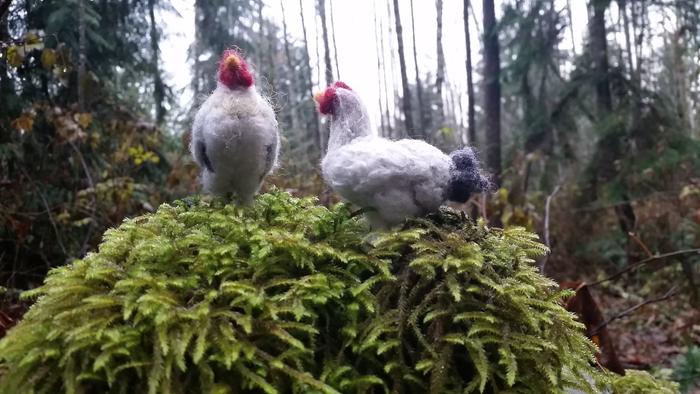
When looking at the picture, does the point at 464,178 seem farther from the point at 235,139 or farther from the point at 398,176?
the point at 235,139

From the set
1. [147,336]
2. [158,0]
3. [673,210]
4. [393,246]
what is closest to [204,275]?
[147,336]

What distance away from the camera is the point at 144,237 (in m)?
1.15

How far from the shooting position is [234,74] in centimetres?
137

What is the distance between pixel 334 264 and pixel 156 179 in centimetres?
389

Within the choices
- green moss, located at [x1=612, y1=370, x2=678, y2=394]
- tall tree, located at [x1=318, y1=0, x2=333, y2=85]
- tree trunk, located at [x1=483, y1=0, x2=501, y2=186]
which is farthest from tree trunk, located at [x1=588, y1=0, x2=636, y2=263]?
green moss, located at [x1=612, y1=370, x2=678, y2=394]

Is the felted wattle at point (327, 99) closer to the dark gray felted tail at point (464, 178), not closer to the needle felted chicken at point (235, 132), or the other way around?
the needle felted chicken at point (235, 132)

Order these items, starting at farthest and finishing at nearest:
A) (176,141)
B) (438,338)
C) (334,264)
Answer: (176,141), (334,264), (438,338)

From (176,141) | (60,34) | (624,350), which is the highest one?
(60,34)

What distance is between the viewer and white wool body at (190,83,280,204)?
1339mm

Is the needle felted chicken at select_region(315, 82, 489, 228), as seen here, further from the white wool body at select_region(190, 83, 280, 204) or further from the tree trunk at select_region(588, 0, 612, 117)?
the tree trunk at select_region(588, 0, 612, 117)

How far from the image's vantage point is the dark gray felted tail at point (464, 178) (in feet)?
4.22

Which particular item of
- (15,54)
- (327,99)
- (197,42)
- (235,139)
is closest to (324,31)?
(197,42)

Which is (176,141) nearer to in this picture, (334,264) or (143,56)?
(143,56)

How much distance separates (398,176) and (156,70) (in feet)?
12.3
